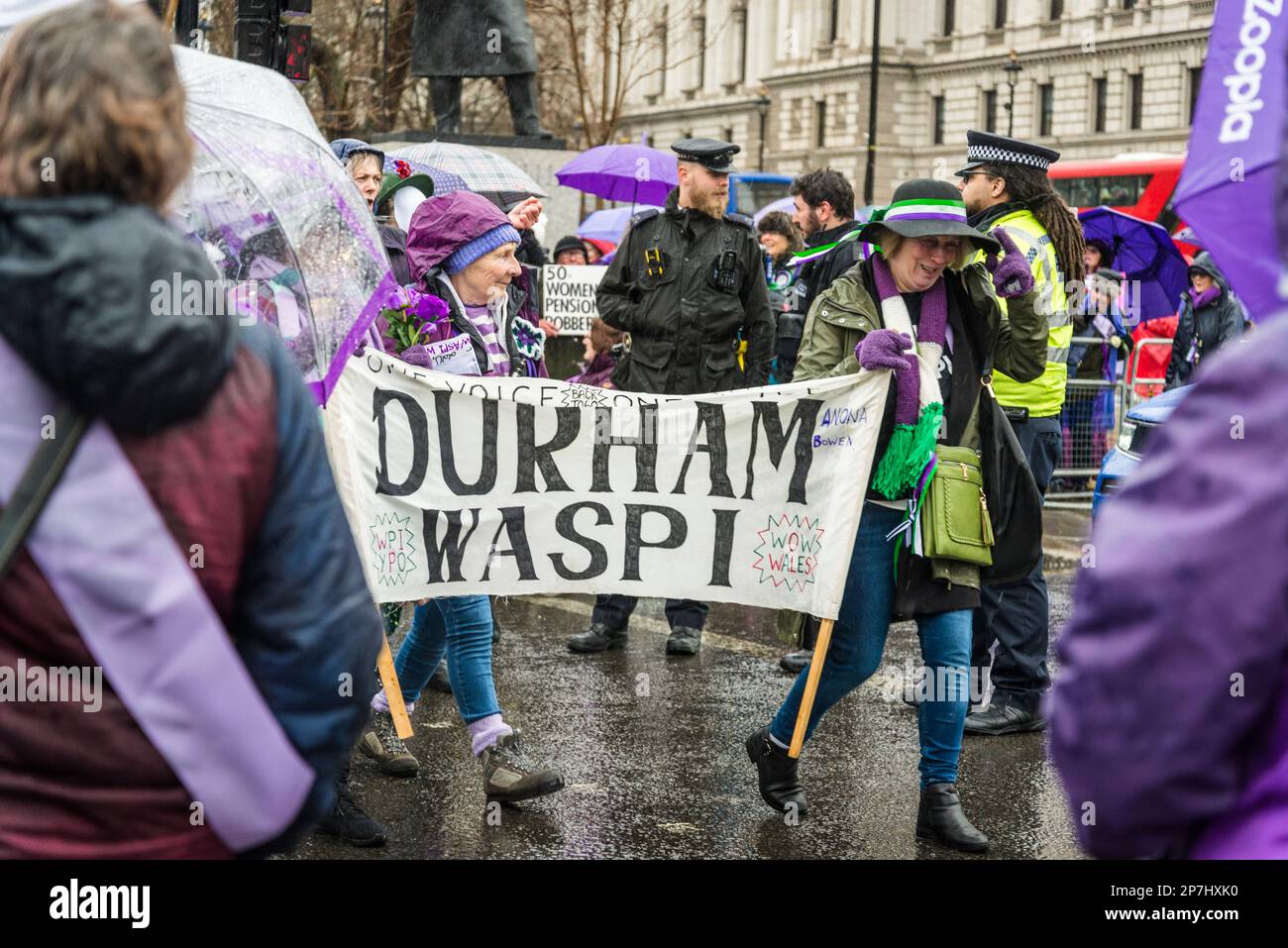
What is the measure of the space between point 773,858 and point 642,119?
324 feet

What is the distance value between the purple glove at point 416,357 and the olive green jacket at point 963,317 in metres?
1.20

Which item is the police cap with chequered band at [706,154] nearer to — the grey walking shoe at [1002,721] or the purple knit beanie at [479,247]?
the purple knit beanie at [479,247]

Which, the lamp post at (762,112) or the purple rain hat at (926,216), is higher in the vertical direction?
the lamp post at (762,112)

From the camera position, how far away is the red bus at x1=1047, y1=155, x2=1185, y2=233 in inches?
1272

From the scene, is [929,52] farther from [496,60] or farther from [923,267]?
[923,267]

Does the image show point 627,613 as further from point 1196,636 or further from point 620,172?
point 620,172

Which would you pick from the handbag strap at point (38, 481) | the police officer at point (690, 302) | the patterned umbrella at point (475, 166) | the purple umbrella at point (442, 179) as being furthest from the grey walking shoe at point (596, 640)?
the handbag strap at point (38, 481)

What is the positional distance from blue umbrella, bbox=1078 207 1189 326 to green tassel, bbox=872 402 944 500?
28.3 ft

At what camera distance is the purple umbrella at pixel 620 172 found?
1759 cm

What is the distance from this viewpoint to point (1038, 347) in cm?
559

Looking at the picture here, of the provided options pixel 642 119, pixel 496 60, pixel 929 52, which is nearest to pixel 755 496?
pixel 496 60

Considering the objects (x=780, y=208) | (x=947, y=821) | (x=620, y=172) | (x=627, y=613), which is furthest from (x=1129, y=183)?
(x=947, y=821)

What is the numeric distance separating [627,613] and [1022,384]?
2.25m

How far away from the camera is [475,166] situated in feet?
38.8
